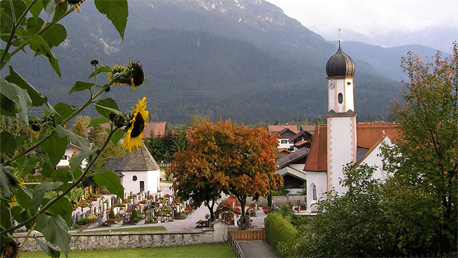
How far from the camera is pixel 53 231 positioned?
1.74 meters

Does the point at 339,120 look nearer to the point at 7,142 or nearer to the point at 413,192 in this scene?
the point at 413,192

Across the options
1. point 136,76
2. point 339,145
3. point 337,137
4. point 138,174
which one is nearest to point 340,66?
point 337,137

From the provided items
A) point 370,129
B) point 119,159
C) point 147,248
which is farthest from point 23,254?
point 119,159

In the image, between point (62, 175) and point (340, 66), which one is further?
point (340, 66)

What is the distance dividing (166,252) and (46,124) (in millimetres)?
19785

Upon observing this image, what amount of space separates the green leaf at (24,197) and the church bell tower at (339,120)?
28.7 m

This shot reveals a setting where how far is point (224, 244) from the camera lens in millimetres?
22547

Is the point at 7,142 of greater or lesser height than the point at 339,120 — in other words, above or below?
below

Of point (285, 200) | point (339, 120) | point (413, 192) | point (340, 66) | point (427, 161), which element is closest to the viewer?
point (413, 192)

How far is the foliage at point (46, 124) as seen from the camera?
1.67m

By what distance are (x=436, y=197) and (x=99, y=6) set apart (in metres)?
10.2

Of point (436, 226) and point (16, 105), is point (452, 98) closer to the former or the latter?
point (436, 226)

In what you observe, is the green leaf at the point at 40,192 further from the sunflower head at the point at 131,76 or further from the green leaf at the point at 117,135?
the sunflower head at the point at 131,76

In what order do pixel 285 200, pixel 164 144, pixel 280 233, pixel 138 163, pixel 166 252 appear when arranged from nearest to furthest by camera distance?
1. pixel 280 233
2. pixel 166 252
3. pixel 285 200
4. pixel 138 163
5. pixel 164 144
